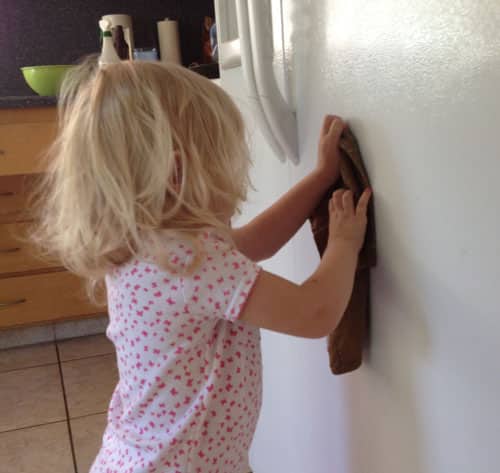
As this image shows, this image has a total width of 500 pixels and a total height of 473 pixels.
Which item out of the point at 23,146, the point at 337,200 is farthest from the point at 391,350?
the point at 23,146

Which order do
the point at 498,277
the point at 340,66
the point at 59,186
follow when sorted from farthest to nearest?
the point at 59,186 → the point at 340,66 → the point at 498,277

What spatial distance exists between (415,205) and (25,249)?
5.95ft

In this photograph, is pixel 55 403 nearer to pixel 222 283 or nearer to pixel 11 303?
pixel 11 303

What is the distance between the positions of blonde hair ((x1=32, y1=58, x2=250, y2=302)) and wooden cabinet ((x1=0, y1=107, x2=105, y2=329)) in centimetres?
130

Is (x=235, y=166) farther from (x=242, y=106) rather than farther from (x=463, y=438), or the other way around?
(x=463, y=438)

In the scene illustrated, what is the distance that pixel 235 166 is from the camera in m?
0.78

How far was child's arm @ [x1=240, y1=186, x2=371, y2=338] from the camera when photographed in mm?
707

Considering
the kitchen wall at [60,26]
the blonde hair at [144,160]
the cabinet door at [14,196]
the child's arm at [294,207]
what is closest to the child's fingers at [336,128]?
the child's arm at [294,207]

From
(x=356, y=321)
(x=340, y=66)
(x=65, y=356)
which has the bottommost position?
(x=65, y=356)

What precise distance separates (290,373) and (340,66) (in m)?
0.58

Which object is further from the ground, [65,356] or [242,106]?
[242,106]

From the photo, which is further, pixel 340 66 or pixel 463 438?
pixel 340 66

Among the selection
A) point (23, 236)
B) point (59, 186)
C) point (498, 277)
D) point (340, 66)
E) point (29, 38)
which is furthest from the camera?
point (29, 38)

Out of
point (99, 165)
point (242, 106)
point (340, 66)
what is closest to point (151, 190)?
point (99, 165)
